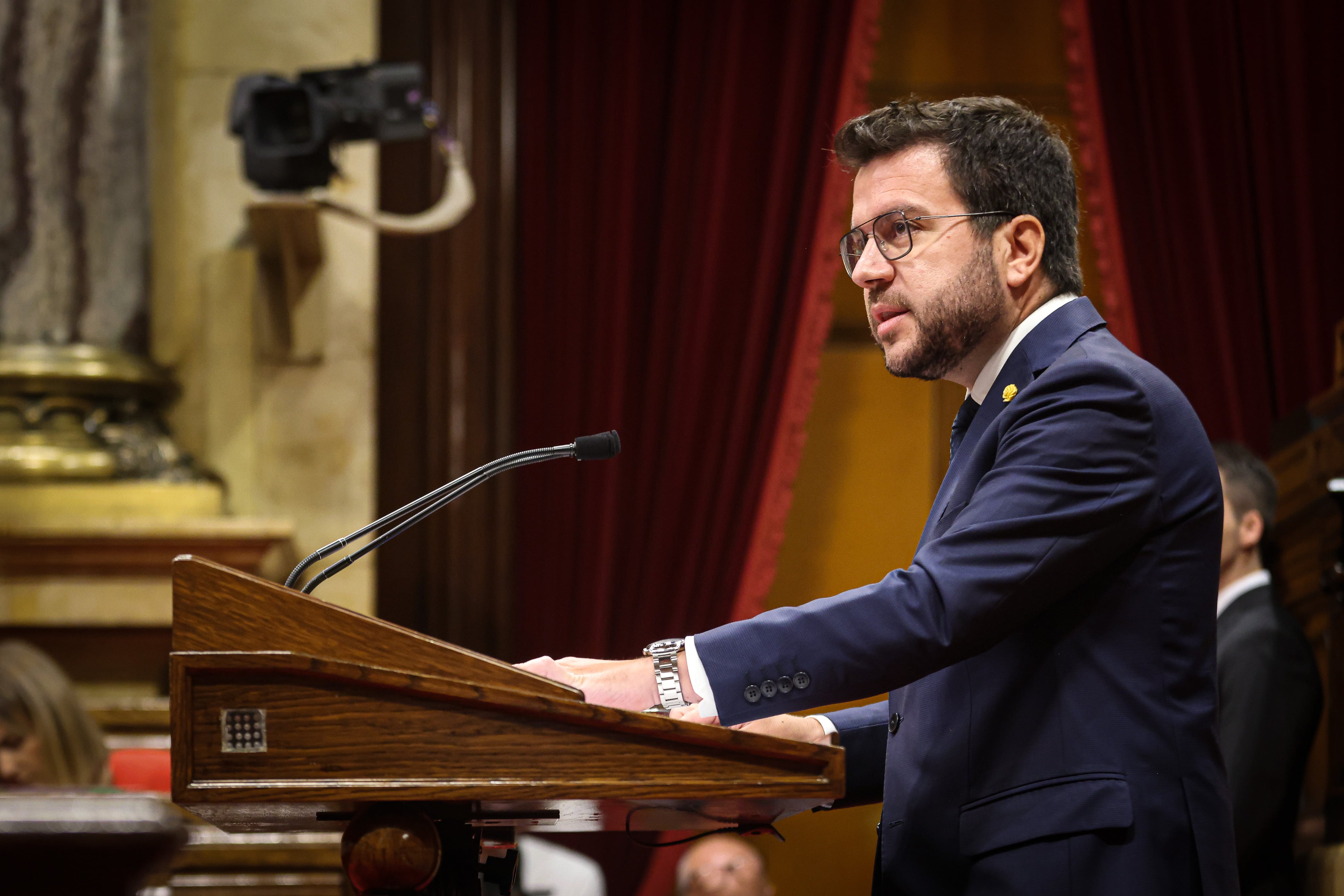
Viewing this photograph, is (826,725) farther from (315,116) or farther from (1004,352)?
(315,116)

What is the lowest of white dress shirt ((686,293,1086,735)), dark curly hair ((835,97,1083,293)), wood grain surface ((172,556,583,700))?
wood grain surface ((172,556,583,700))

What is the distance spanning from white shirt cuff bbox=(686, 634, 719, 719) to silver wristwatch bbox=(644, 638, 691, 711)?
0.04 feet

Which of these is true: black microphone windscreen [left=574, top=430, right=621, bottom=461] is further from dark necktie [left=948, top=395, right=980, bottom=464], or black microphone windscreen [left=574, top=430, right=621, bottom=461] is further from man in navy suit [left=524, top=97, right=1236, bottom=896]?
dark necktie [left=948, top=395, right=980, bottom=464]

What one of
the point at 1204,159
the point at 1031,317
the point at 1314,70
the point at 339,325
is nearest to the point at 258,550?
the point at 339,325

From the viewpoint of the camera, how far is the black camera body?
12.8 ft

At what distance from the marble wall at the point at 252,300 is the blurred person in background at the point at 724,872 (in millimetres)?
1309

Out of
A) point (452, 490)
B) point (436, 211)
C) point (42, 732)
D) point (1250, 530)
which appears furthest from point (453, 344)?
point (452, 490)

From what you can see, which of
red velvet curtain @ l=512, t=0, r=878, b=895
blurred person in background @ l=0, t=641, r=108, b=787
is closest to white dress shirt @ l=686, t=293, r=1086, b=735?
blurred person in background @ l=0, t=641, r=108, b=787

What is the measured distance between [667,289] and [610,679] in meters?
3.26

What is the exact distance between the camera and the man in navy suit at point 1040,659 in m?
1.43

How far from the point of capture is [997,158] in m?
1.80

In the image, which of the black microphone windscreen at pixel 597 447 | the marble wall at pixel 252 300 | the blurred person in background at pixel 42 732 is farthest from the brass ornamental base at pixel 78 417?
the black microphone windscreen at pixel 597 447

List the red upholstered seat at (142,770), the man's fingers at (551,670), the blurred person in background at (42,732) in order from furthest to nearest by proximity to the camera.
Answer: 1. the red upholstered seat at (142,770)
2. the blurred person in background at (42,732)
3. the man's fingers at (551,670)

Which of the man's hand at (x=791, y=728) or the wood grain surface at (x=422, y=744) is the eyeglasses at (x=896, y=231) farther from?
the wood grain surface at (x=422, y=744)
